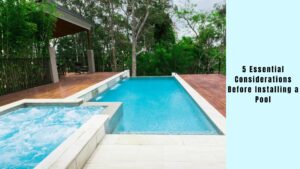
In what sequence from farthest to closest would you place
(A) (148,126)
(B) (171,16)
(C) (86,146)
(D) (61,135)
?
(B) (171,16)
(A) (148,126)
(D) (61,135)
(C) (86,146)

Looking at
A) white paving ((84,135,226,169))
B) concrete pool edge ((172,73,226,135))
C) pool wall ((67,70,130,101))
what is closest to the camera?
white paving ((84,135,226,169))

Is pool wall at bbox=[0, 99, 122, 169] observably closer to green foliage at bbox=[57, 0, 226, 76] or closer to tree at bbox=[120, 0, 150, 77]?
green foliage at bbox=[57, 0, 226, 76]

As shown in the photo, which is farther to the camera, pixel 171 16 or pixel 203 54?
pixel 171 16

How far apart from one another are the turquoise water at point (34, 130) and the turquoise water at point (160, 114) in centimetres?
96

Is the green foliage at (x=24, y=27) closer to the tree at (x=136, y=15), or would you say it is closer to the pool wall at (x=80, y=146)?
the pool wall at (x=80, y=146)

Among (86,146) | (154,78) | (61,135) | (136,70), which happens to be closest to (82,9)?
(136,70)

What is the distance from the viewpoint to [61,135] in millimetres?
4027

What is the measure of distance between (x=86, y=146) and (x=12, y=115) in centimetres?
322

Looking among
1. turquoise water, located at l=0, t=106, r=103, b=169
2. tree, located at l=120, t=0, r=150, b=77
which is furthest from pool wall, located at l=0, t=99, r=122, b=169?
tree, located at l=120, t=0, r=150, b=77

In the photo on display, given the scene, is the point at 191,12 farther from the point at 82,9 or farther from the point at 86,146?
the point at 86,146

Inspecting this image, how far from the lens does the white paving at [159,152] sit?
2547 mm

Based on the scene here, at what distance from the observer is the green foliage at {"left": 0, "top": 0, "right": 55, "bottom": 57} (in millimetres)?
6715

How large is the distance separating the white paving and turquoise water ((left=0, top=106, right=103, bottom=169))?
1.08 metres

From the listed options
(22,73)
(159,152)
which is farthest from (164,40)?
(159,152)
